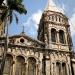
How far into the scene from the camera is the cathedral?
980 inches

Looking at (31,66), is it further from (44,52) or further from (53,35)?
(53,35)

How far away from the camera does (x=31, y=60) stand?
2566 cm

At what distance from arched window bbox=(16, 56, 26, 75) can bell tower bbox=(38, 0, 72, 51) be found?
3377 millimetres

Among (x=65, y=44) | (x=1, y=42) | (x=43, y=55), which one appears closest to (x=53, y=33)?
(x=65, y=44)

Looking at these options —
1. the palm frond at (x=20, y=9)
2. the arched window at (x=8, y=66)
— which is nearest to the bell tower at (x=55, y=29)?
the arched window at (x=8, y=66)

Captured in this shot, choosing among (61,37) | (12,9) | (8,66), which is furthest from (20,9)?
(61,37)

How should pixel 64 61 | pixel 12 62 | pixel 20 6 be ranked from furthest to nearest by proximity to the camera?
1. pixel 64 61
2. pixel 12 62
3. pixel 20 6

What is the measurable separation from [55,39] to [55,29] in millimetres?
1332

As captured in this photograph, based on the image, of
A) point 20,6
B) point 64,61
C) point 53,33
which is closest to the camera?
point 20,6

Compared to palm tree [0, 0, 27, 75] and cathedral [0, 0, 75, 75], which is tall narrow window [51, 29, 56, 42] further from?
palm tree [0, 0, 27, 75]

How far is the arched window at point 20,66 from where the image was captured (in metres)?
24.6

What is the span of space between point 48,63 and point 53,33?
466cm

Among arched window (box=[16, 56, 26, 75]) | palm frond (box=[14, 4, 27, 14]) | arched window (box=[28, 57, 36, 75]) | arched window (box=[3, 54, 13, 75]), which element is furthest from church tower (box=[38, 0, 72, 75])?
palm frond (box=[14, 4, 27, 14])

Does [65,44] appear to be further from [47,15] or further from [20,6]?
[20,6]
